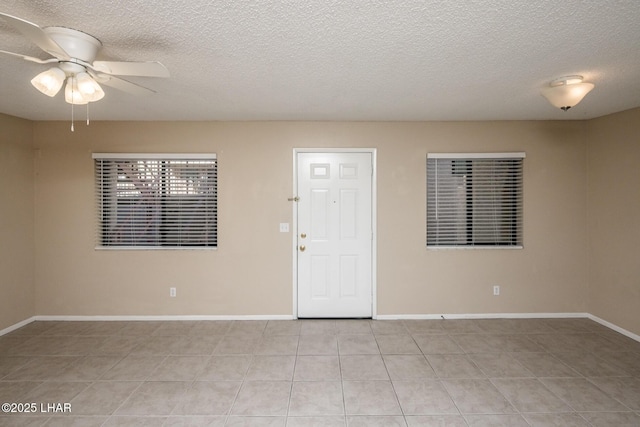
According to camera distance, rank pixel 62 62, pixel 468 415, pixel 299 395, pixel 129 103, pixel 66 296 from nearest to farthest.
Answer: pixel 62 62
pixel 468 415
pixel 299 395
pixel 129 103
pixel 66 296

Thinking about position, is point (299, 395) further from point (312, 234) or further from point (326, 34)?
point (326, 34)

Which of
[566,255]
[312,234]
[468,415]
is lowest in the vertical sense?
[468,415]

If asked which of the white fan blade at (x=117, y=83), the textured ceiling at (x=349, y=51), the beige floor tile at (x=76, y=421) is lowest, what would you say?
the beige floor tile at (x=76, y=421)

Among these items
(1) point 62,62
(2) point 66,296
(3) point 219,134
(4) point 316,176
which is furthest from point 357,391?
(2) point 66,296

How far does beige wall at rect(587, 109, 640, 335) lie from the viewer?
11.6ft

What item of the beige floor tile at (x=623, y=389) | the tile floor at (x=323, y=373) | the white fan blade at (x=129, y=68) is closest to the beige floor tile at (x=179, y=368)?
the tile floor at (x=323, y=373)

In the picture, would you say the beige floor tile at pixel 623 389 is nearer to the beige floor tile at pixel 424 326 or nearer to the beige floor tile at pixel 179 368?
the beige floor tile at pixel 424 326

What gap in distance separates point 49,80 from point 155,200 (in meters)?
2.41

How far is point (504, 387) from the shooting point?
262 cm

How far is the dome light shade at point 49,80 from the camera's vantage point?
1804mm

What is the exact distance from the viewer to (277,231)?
13.5 feet

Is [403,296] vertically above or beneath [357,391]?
above

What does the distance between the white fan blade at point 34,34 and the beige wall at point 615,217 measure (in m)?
4.88

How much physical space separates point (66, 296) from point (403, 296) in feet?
13.3
